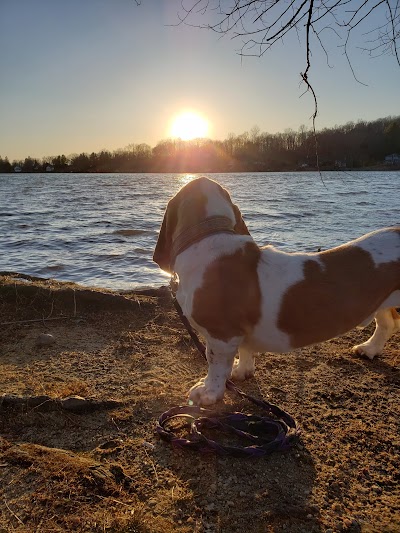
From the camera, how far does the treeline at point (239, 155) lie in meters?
94.8

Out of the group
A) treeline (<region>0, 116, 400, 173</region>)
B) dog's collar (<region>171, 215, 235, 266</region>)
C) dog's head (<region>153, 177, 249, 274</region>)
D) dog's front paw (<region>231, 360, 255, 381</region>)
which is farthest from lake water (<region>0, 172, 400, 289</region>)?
treeline (<region>0, 116, 400, 173</region>)

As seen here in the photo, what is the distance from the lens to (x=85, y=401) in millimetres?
3535

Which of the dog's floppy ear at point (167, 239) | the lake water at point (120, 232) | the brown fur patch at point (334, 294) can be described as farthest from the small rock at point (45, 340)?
the lake water at point (120, 232)

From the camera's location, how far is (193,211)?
3836 mm

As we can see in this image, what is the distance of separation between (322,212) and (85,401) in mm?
19090

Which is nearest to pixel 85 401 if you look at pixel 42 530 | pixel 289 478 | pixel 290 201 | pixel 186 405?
pixel 186 405

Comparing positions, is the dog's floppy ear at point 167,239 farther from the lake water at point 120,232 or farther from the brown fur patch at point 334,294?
the lake water at point 120,232

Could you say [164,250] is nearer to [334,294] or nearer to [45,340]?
[334,294]

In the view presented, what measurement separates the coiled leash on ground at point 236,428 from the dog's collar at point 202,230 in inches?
52.1

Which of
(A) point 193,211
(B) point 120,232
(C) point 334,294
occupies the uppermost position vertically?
(A) point 193,211

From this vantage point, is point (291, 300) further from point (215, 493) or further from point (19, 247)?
point (19, 247)

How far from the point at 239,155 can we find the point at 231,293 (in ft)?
376

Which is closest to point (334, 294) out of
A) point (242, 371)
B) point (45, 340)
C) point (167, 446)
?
point (242, 371)

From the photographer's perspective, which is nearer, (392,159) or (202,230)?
(202,230)
